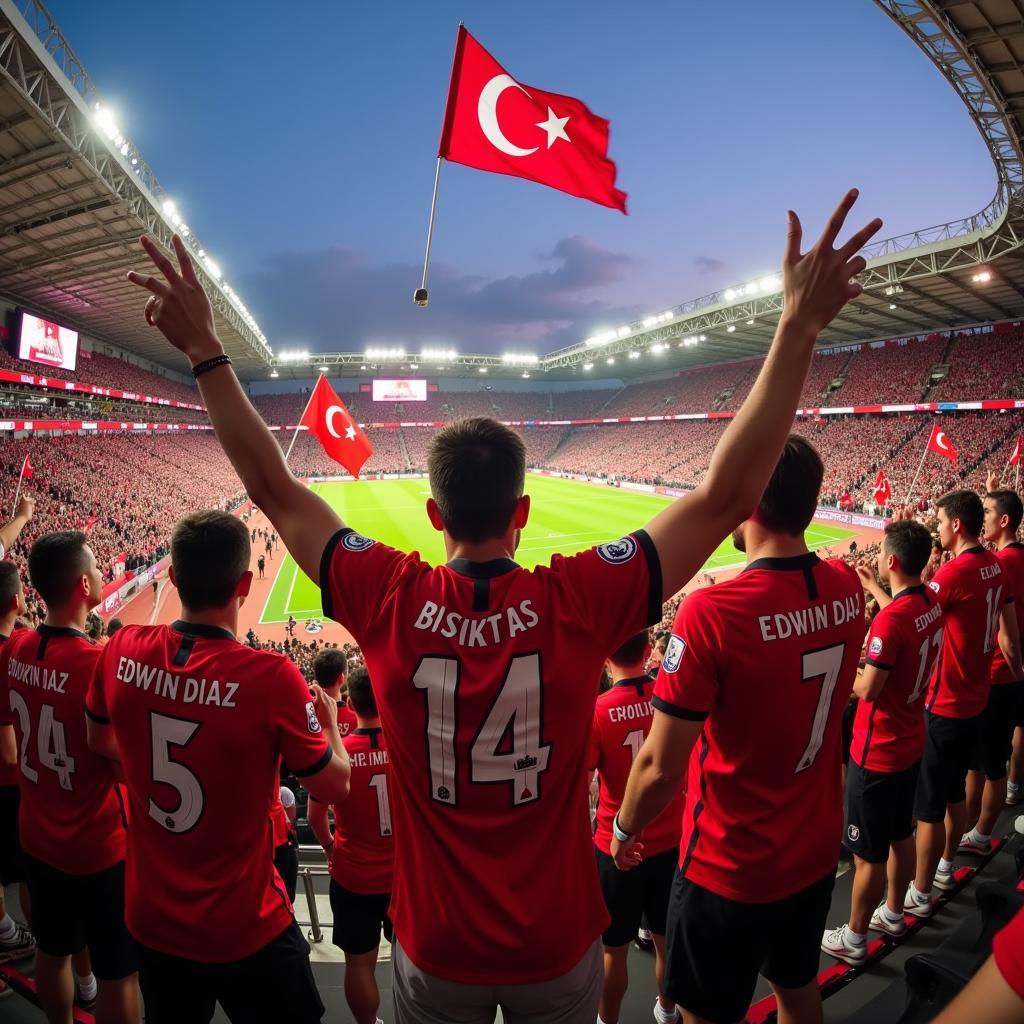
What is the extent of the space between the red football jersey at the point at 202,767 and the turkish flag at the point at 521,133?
19.5ft

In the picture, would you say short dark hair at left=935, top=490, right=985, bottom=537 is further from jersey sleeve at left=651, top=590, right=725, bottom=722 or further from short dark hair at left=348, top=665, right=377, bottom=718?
short dark hair at left=348, top=665, right=377, bottom=718

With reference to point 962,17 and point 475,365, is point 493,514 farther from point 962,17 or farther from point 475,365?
point 475,365

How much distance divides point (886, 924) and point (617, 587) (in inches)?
166

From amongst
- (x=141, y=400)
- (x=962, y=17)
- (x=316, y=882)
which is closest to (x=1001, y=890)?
(x=316, y=882)

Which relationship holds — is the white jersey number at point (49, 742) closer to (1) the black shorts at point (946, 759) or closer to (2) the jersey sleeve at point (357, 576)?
(2) the jersey sleeve at point (357, 576)

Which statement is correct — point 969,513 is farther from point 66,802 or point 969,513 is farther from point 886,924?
point 66,802

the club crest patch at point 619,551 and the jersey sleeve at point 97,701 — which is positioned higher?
the club crest patch at point 619,551

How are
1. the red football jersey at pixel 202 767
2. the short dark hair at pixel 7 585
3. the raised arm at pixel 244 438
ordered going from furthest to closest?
the short dark hair at pixel 7 585 → the red football jersey at pixel 202 767 → the raised arm at pixel 244 438

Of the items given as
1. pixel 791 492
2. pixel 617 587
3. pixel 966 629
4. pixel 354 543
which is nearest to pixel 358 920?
pixel 354 543

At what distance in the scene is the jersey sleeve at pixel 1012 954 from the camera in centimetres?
85

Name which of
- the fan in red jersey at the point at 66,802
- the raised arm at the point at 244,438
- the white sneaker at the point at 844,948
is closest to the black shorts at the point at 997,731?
the white sneaker at the point at 844,948

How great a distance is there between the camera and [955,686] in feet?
14.2

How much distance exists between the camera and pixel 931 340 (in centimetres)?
3969

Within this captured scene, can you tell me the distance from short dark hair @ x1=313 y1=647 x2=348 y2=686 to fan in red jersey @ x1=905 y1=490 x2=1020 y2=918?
432cm
